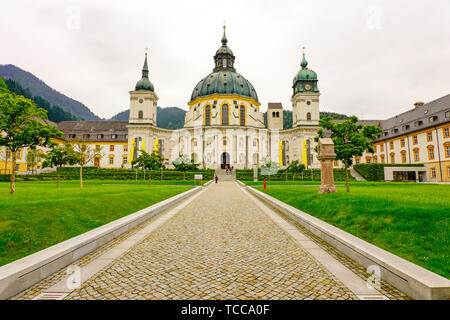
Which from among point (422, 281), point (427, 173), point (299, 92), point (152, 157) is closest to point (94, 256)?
point (422, 281)

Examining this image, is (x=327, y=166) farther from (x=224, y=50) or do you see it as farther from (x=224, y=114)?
(x=224, y=50)

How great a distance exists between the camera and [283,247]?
5.06 meters

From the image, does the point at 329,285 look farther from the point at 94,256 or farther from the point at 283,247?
the point at 94,256

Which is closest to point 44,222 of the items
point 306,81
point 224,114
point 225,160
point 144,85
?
point 225,160

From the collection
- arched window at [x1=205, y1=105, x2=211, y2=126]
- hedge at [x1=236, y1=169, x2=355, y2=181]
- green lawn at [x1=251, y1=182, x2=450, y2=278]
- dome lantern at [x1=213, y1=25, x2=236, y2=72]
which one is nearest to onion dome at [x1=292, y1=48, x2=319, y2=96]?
dome lantern at [x1=213, y1=25, x2=236, y2=72]

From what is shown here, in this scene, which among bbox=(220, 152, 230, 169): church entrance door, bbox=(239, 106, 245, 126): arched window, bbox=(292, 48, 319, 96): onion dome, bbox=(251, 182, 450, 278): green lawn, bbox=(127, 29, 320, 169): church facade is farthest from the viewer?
bbox=(239, 106, 245, 126): arched window

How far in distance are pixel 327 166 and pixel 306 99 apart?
177 ft

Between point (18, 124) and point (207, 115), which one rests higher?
point (207, 115)

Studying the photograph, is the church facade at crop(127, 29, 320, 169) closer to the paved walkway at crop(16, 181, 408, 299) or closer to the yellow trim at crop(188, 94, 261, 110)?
the yellow trim at crop(188, 94, 261, 110)

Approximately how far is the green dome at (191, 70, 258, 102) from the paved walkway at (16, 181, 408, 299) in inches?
2355

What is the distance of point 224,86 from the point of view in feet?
206

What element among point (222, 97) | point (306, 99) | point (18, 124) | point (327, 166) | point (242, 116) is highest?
point (222, 97)

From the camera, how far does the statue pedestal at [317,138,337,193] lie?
11672 millimetres
